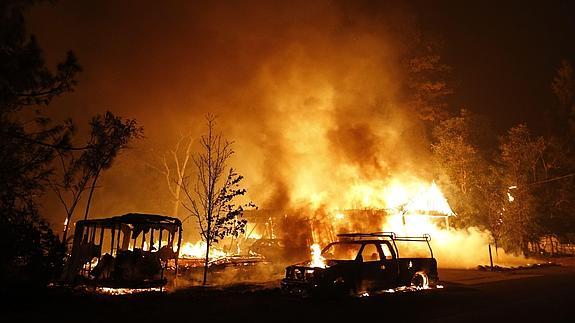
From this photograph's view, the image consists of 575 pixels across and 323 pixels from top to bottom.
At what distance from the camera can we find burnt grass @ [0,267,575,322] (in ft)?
→ 25.6

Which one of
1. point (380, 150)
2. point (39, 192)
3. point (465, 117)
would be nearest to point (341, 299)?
point (39, 192)

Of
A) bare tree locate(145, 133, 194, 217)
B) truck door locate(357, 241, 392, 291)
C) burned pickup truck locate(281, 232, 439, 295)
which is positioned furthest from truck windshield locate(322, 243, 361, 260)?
bare tree locate(145, 133, 194, 217)

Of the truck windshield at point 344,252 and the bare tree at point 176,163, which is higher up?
the bare tree at point 176,163

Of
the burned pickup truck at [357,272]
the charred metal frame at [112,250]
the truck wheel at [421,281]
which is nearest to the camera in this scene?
the burned pickup truck at [357,272]

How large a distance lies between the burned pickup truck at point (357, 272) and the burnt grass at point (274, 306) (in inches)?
12.4

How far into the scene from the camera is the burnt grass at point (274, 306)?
25.6 feet

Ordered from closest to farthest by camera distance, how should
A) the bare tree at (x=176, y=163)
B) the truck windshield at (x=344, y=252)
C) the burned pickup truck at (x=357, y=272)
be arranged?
the burned pickup truck at (x=357, y=272), the truck windshield at (x=344, y=252), the bare tree at (x=176, y=163)

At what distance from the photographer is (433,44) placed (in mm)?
32281

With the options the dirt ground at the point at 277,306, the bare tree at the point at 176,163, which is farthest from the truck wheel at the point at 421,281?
the bare tree at the point at 176,163

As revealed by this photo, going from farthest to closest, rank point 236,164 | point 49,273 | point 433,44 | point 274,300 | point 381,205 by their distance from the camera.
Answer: point 236,164
point 433,44
point 381,205
point 49,273
point 274,300

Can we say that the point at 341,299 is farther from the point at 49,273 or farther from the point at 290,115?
the point at 290,115

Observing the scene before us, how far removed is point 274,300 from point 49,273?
20.7 feet

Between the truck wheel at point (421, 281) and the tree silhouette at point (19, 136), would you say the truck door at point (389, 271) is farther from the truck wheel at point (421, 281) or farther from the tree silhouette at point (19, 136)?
the tree silhouette at point (19, 136)

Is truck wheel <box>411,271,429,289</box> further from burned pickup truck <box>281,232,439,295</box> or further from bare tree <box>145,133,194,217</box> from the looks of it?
bare tree <box>145,133,194,217</box>
